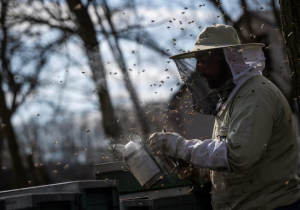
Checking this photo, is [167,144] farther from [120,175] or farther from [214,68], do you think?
[120,175]

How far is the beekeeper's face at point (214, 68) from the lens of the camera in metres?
3.02

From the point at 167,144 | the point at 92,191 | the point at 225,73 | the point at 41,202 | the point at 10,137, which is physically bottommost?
the point at 10,137

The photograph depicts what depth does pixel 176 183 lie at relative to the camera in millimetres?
4137

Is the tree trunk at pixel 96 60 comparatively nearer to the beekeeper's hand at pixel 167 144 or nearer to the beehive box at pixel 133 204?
the beehive box at pixel 133 204

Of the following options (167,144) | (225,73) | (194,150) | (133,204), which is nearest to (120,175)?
(133,204)

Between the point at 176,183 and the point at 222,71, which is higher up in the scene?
the point at 222,71

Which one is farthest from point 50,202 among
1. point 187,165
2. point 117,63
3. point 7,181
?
point 7,181

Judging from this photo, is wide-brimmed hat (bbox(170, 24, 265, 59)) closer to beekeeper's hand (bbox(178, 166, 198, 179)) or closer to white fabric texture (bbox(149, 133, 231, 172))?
white fabric texture (bbox(149, 133, 231, 172))

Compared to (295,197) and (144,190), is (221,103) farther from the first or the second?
(144,190)

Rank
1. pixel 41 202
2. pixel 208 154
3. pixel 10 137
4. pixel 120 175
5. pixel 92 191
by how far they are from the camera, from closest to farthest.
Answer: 1. pixel 41 202
2. pixel 208 154
3. pixel 92 191
4. pixel 120 175
5. pixel 10 137

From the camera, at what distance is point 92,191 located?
273 cm

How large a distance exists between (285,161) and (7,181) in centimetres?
2557

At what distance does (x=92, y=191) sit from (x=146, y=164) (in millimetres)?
538

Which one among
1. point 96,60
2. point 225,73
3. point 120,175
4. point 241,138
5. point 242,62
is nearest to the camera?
point 241,138
